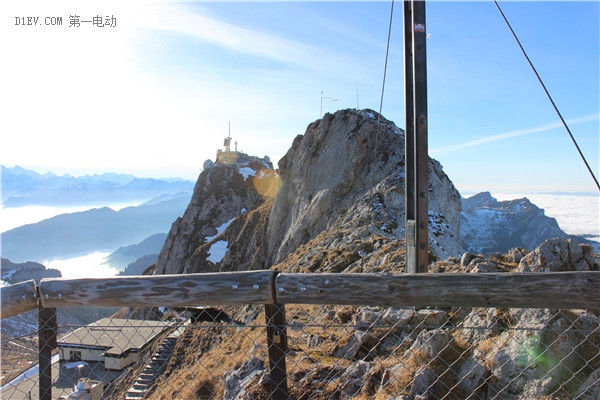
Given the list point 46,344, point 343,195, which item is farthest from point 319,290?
point 343,195

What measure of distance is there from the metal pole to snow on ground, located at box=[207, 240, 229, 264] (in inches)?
2115

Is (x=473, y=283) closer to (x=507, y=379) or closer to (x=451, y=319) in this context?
(x=507, y=379)

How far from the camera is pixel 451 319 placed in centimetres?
680

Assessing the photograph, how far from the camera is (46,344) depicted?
3963mm

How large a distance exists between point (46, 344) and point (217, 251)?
57263 millimetres

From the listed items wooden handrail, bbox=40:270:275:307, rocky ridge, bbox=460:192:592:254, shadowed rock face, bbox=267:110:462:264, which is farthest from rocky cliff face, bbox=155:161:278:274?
rocky ridge, bbox=460:192:592:254

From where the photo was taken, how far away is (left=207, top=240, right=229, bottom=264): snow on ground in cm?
5900

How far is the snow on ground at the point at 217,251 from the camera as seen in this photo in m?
59.0

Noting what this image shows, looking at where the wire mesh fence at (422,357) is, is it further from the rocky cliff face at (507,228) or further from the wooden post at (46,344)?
the rocky cliff face at (507,228)

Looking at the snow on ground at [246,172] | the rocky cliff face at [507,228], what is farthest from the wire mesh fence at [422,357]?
the rocky cliff face at [507,228]

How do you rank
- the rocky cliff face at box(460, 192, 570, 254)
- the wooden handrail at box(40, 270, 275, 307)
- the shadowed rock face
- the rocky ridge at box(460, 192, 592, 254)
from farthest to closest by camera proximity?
the rocky ridge at box(460, 192, 592, 254) → the rocky cliff face at box(460, 192, 570, 254) → the shadowed rock face → the wooden handrail at box(40, 270, 275, 307)

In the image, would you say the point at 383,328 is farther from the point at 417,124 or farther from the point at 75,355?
the point at 75,355

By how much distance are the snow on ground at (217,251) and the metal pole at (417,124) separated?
176ft

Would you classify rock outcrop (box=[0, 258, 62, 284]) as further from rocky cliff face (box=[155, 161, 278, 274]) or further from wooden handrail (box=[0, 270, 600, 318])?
wooden handrail (box=[0, 270, 600, 318])
